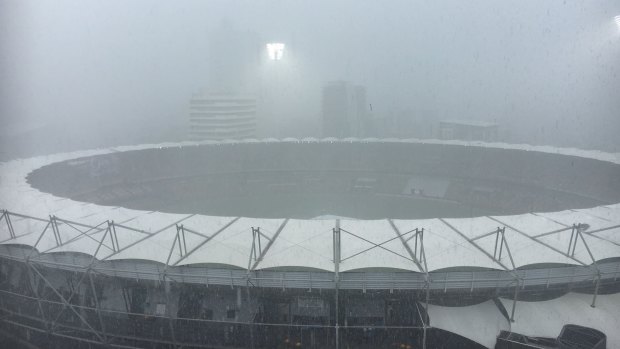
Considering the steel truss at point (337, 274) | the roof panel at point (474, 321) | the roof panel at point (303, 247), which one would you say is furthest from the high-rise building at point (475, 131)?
the roof panel at point (303, 247)

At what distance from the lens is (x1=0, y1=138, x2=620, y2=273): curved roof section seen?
17891 millimetres

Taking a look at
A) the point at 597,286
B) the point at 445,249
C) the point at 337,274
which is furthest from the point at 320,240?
the point at 597,286

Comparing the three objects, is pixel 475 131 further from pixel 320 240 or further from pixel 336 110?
pixel 320 240

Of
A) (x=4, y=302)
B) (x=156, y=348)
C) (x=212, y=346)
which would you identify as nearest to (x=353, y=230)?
(x=212, y=346)

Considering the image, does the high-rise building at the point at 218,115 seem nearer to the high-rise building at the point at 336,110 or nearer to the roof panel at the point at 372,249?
the high-rise building at the point at 336,110

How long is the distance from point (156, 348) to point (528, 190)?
48.1 metres

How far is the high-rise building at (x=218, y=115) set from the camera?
447 feet

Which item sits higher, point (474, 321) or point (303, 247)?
point (303, 247)

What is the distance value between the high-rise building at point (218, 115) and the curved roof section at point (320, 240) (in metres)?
115

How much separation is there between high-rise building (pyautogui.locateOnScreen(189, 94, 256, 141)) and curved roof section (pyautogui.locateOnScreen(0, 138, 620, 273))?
11541 centimetres

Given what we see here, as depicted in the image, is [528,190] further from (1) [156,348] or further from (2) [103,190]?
(2) [103,190]

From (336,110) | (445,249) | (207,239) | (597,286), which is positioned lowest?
(597,286)

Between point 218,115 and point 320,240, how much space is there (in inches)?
4891

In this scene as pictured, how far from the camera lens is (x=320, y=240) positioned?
64.2 ft
